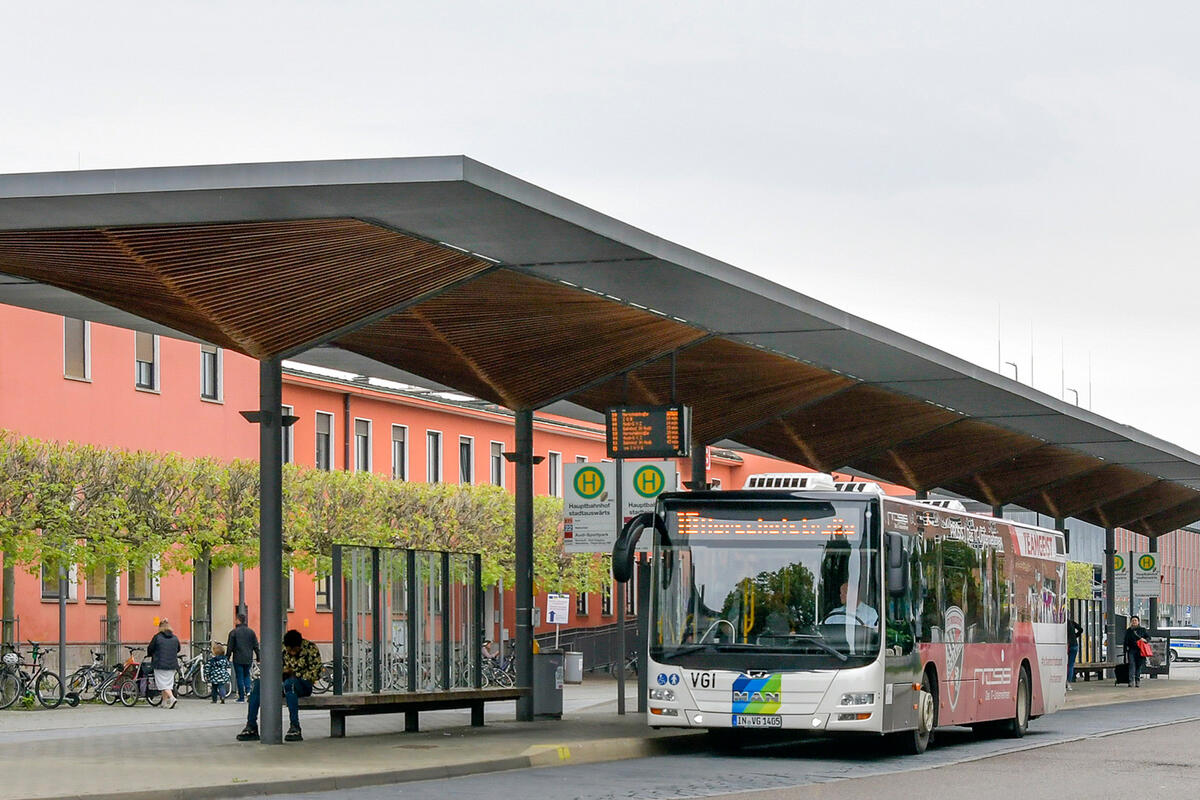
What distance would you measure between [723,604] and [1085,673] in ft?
114

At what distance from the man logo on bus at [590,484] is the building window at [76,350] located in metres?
23.9

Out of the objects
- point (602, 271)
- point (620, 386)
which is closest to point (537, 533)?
point (620, 386)

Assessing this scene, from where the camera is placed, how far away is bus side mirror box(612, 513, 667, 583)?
2052 cm

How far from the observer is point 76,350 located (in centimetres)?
4678

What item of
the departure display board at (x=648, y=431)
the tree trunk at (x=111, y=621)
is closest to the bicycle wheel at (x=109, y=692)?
the tree trunk at (x=111, y=621)

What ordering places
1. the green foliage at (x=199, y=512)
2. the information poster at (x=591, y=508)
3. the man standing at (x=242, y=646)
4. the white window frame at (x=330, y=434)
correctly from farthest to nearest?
the white window frame at (x=330, y=434), the green foliage at (x=199, y=512), the man standing at (x=242, y=646), the information poster at (x=591, y=508)

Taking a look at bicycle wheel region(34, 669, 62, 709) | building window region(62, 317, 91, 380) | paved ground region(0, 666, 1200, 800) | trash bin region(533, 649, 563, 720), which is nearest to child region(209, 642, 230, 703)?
bicycle wheel region(34, 669, 62, 709)

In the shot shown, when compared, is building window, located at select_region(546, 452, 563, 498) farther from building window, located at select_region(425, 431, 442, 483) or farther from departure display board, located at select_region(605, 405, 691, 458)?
departure display board, located at select_region(605, 405, 691, 458)

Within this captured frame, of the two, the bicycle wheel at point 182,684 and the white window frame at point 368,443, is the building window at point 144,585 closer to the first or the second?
the bicycle wheel at point 182,684

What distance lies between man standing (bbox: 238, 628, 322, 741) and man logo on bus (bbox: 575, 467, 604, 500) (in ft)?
15.4

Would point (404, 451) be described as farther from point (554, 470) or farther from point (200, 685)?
point (200, 685)

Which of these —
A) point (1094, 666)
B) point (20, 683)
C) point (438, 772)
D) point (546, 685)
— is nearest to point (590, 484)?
point (546, 685)

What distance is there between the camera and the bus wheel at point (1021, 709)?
88.0 feet

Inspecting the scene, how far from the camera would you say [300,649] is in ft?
71.9
